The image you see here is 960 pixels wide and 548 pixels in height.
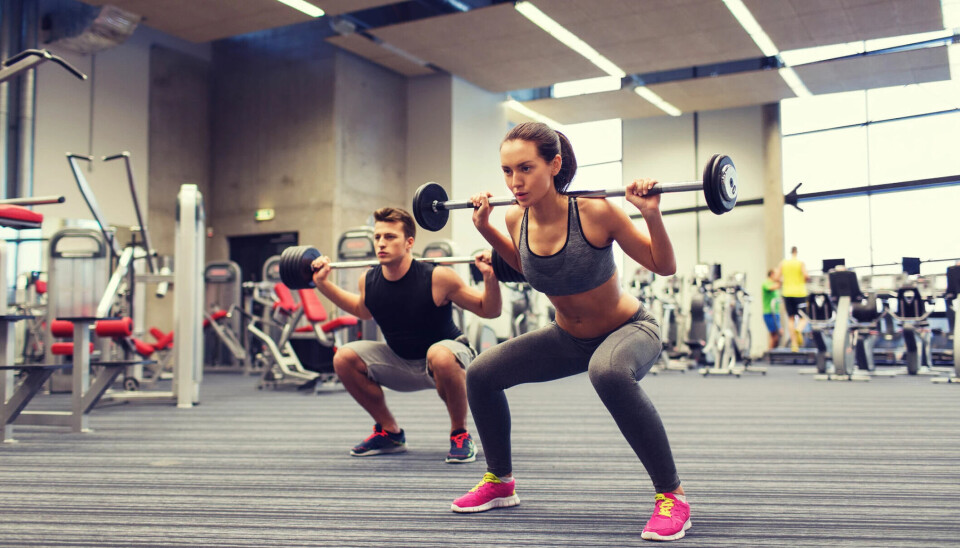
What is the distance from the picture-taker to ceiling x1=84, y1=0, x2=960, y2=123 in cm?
812

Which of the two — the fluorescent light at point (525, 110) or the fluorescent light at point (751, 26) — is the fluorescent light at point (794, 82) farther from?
the fluorescent light at point (525, 110)

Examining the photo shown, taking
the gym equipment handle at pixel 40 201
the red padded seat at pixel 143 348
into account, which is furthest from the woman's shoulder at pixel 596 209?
the red padded seat at pixel 143 348

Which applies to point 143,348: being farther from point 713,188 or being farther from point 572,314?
point 713,188

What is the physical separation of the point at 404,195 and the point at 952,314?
275 inches

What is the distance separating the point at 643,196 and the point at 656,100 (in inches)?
421

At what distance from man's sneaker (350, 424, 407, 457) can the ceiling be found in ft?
19.5

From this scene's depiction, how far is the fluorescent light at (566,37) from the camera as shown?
823 centimetres

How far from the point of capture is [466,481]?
251 cm

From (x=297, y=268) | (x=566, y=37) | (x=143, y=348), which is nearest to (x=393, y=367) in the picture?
(x=297, y=268)

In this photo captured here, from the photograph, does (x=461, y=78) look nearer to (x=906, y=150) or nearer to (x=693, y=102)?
(x=693, y=102)

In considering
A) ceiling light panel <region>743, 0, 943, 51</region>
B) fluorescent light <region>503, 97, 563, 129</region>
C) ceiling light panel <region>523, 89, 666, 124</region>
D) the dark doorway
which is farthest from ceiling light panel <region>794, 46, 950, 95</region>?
the dark doorway

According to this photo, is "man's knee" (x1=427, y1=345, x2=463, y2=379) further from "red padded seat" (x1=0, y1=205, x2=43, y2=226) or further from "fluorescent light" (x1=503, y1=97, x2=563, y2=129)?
"fluorescent light" (x1=503, y1=97, x2=563, y2=129)

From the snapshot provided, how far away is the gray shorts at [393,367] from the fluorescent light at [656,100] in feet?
29.2

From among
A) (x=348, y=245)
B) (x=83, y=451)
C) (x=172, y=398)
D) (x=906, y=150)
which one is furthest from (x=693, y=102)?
(x=83, y=451)
